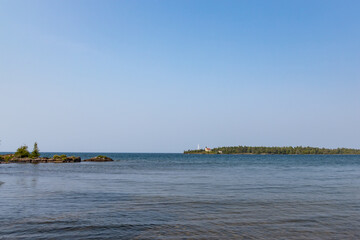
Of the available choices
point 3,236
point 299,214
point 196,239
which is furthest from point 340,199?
point 3,236

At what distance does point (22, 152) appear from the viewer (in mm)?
111438

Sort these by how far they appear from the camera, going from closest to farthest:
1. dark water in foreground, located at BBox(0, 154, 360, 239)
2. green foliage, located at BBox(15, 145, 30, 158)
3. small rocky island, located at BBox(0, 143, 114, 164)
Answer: dark water in foreground, located at BBox(0, 154, 360, 239) < small rocky island, located at BBox(0, 143, 114, 164) < green foliage, located at BBox(15, 145, 30, 158)

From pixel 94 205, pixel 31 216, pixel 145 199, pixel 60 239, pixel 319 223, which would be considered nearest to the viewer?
pixel 60 239

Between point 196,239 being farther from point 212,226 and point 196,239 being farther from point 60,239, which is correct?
point 60,239

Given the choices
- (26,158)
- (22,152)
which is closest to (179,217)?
(26,158)

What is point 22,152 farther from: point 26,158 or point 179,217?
point 179,217

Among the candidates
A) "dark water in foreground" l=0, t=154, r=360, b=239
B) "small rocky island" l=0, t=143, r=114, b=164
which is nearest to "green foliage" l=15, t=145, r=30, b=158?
"small rocky island" l=0, t=143, r=114, b=164

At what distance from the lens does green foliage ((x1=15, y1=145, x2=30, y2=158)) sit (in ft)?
361

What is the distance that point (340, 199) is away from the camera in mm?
25703

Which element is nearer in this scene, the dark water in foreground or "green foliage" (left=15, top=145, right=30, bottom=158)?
the dark water in foreground

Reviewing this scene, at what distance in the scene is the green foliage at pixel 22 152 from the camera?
11003 cm

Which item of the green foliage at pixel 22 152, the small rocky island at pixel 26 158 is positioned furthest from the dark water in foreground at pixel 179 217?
the green foliage at pixel 22 152

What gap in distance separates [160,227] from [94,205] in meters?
8.48

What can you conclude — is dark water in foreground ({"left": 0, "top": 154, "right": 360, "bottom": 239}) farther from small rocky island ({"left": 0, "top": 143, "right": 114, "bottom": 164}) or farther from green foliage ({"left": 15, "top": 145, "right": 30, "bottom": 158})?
green foliage ({"left": 15, "top": 145, "right": 30, "bottom": 158})
